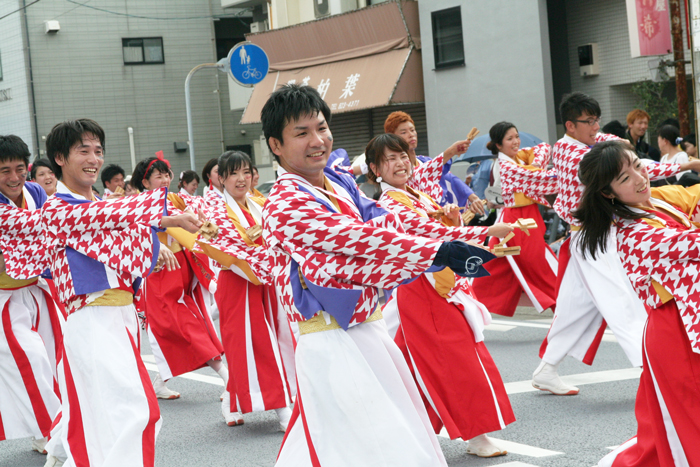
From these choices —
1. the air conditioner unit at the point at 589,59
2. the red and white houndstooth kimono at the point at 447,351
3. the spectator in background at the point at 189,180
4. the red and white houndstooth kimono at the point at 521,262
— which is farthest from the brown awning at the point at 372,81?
the red and white houndstooth kimono at the point at 447,351

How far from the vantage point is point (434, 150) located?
19.1 m

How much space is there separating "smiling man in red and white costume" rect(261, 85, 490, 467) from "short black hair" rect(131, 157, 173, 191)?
4.30 m

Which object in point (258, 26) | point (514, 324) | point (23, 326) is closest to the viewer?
point (23, 326)

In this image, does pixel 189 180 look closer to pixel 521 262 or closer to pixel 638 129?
pixel 521 262

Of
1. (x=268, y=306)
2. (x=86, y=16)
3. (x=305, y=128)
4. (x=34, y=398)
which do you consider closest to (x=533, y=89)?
(x=268, y=306)

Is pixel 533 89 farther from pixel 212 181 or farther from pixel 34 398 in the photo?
pixel 34 398

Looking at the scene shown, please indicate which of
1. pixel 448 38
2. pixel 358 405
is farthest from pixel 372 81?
pixel 358 405

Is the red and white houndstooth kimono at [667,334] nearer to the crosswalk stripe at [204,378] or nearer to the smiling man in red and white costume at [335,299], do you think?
the smiling man in red and white costume at [335,299]

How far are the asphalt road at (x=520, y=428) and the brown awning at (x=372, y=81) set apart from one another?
39.5 feet

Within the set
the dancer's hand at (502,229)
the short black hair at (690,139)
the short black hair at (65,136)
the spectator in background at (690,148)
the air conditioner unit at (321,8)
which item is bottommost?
the dancer's hand at (502,229)

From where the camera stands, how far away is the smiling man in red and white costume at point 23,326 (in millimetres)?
5023

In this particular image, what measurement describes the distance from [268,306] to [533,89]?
1177 cm

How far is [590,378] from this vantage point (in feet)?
20.9

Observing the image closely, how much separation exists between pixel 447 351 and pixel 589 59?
12547 millimetres
